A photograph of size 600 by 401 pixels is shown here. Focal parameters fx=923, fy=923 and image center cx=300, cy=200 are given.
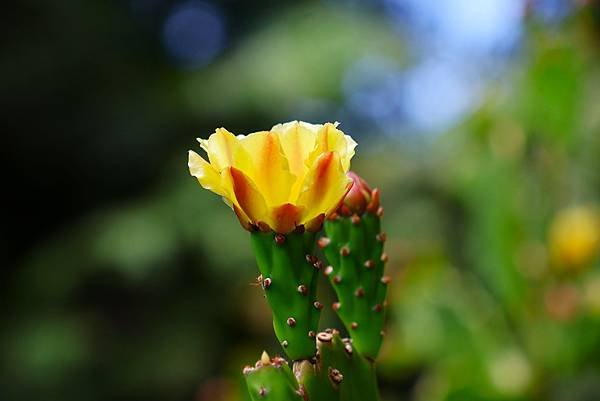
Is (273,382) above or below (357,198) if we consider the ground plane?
below

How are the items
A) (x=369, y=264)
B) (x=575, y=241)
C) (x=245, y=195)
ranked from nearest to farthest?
1. (x=245, y=195)
2. (x=369, y=264)
3. (x=575, y=241)

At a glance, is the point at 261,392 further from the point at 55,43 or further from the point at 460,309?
the point at 55,43

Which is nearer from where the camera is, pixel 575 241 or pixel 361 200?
pixel 361 200

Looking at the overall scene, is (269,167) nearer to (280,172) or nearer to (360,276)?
(280,172)

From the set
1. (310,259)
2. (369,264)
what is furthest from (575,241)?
(310,259)

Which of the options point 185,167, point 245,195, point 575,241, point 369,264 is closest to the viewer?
point 245,195

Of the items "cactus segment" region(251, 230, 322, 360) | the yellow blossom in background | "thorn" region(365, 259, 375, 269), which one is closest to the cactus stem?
"cactus segment" region(251, 230, 322, 360)

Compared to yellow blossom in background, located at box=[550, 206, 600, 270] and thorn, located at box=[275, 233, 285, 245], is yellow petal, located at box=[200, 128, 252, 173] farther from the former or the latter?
yellow blossom in background, located at box=[550, 206, 600, 270]

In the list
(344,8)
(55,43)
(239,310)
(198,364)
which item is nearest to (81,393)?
(198,364)
